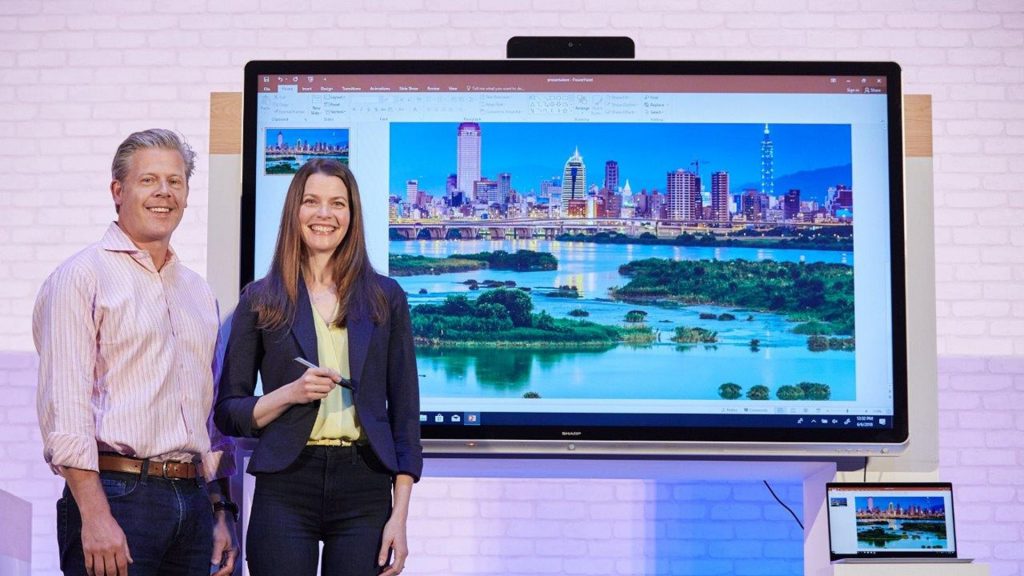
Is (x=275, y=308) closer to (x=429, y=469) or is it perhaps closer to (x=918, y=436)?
(x=429, y=469)

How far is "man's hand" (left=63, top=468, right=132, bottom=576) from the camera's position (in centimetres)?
233

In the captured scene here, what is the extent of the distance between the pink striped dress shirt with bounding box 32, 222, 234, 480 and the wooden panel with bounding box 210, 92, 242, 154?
0.87 m

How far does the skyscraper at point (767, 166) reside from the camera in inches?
139

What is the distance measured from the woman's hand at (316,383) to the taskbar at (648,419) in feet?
3.19

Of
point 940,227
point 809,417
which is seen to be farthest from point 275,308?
point 940,227

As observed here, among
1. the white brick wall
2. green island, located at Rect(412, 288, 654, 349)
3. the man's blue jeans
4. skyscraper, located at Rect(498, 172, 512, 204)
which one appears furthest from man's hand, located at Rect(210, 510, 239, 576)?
the white brick wall

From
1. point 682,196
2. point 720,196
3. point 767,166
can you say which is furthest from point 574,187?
point 767,166

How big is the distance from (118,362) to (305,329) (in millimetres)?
382

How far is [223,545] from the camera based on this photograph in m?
2.70

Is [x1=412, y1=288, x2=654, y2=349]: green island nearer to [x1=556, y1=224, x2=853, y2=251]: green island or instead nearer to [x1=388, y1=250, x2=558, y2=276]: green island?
[x1=388, y1=250, x2=558, y2=276]: green island

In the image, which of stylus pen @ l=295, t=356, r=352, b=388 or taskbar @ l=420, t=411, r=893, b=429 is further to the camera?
taskbar @ l=420, t=411, r=893, b=429

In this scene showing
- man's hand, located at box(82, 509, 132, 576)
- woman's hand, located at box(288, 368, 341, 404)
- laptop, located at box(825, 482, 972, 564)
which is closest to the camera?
man's hand, located at box(82, 509, 132, 576)

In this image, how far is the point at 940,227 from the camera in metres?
4.64

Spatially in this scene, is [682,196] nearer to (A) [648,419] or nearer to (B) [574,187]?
(B) [574,187]
